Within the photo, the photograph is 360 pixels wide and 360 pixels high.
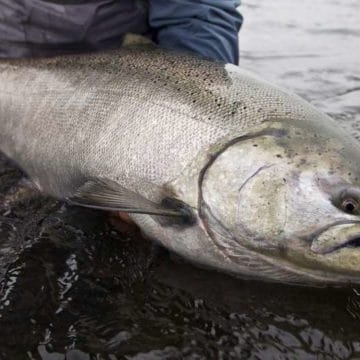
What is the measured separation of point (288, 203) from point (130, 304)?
0.73 m

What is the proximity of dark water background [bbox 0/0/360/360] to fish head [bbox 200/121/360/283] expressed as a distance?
0.50 feet

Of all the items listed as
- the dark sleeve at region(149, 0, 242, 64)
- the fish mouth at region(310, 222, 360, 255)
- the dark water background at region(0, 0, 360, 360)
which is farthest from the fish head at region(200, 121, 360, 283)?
the dark sleeve at region(149, 0, 242, 64)

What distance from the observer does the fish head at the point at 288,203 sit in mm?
2191

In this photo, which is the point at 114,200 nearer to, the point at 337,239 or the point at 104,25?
the point at 337,239

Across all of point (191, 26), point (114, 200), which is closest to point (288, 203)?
point (114, 200)

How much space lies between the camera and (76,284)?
2479mm

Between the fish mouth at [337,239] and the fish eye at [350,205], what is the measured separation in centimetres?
5

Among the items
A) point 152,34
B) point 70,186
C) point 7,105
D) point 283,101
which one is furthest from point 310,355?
point 152,34

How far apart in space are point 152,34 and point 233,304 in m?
2.00

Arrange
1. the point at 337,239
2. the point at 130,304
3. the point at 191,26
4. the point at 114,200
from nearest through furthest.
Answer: the point at 337,239 < the point at 130,304 < the point at 114,200 < the point at 191,26

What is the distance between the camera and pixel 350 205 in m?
2.20

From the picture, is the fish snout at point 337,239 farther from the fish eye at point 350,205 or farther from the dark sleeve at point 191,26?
the dark sleeve at point 191,26

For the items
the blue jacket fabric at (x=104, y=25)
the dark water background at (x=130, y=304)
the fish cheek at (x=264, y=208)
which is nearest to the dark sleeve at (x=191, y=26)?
the blue jacket fabric at (x=104, y=25)

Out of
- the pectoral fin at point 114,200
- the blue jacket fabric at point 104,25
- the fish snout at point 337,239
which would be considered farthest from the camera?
the blue jacket fabric at point 104,25
